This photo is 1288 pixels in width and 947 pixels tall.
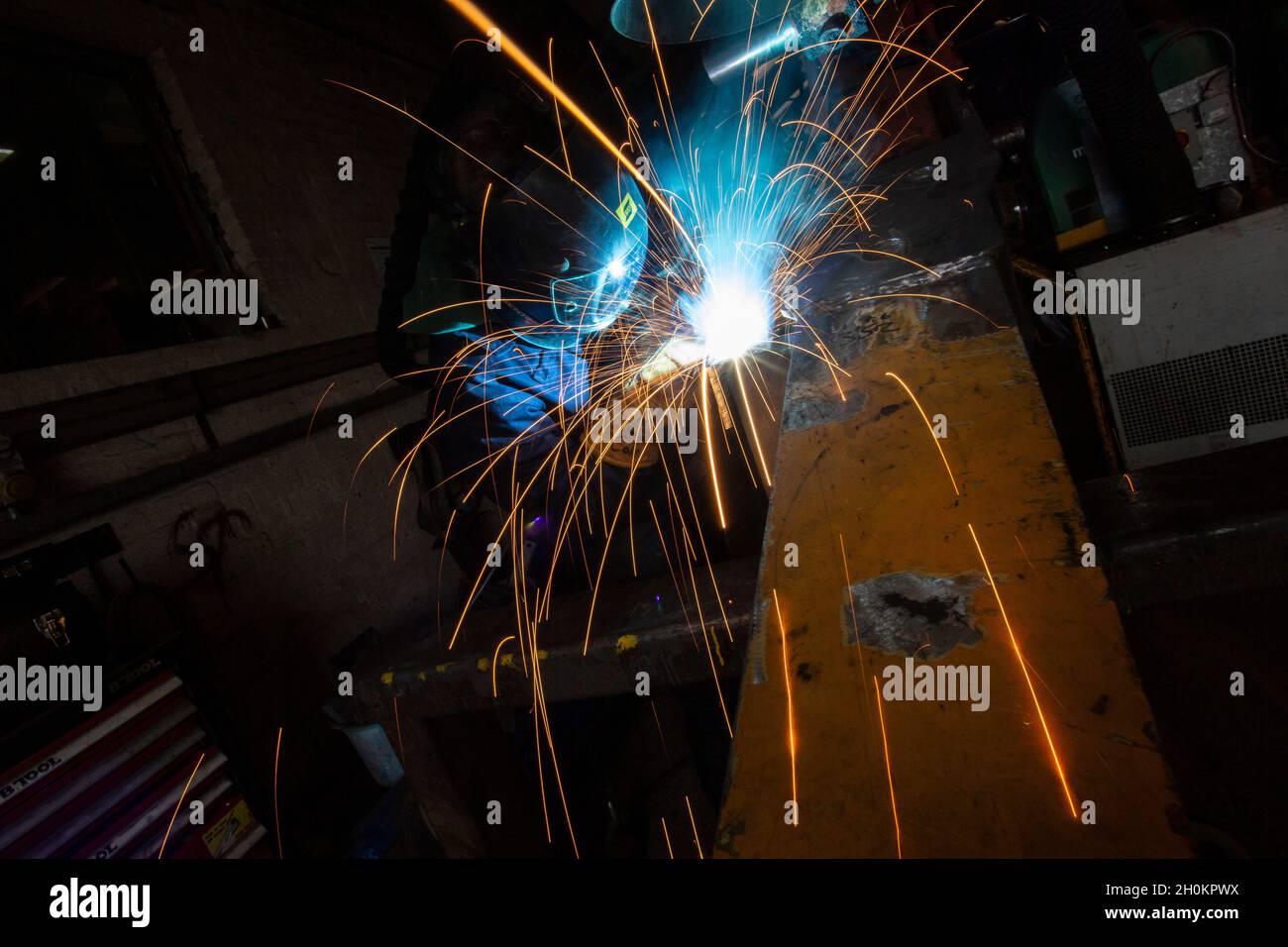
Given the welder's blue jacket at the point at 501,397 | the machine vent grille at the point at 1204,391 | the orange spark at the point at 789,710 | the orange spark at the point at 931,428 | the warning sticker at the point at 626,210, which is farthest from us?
the welder's blue jacket at the point at 501,397

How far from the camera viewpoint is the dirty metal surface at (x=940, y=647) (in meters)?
0.62

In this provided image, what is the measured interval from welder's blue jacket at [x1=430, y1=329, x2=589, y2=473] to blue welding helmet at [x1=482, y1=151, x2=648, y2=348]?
34 cm

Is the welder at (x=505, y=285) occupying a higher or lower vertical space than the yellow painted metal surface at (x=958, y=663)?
higher

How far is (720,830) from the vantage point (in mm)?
717

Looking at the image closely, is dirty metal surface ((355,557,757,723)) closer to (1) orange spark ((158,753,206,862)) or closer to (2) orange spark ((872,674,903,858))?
(2) orange spark ((872,674,903,858))

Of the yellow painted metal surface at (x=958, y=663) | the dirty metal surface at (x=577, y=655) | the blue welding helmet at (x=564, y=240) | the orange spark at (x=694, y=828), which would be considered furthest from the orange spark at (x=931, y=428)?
the orange spark at (x=694, y=828)

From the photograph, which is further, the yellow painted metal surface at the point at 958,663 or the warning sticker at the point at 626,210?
the warning sticker at the point at 626,210

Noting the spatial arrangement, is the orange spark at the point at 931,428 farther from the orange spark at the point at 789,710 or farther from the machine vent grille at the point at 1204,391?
the machine vent grille at the point at 1204,391

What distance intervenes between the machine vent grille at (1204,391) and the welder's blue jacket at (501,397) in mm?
2440

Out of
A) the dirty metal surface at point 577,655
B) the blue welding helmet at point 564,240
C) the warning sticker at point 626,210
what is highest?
the warning sticker at point 626,210

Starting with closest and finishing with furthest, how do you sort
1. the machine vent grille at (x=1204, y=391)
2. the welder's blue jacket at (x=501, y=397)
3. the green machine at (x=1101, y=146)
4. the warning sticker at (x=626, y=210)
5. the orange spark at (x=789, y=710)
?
the orange spark at (x=789, y=710)
the machine vent grille at (x=1204, y=391)
the green machine at (x=1101, y=146)
the warning sticker at (x=626, y=210)
the welder's blue jacket at (x=501, y=397)

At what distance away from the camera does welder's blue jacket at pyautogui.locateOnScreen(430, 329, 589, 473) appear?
2859mm
